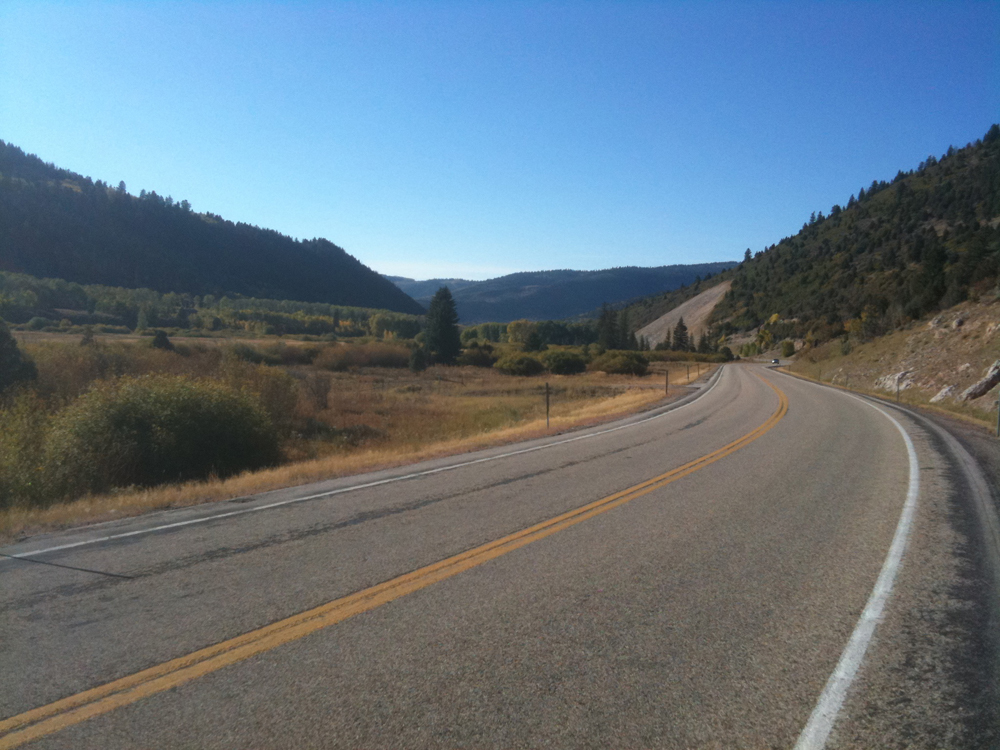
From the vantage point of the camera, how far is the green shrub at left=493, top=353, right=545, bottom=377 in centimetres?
7144

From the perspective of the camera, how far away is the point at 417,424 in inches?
1057

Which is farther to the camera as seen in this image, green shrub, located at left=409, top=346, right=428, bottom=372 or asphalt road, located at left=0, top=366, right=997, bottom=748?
green shrub, located at left=409, top=346, right=428, bottom=372

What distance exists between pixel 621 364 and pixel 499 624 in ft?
227

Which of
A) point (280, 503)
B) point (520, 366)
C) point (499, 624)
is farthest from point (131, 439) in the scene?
point (520, 366)

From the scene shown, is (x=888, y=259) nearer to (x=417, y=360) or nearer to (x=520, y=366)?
(x=520, y=366)

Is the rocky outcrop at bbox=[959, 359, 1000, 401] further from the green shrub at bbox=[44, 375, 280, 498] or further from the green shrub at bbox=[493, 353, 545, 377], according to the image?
the green shrub at bbox=[493, 353, 545, 377]

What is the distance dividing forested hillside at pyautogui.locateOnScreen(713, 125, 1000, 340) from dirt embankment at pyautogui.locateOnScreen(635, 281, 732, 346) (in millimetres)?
7847

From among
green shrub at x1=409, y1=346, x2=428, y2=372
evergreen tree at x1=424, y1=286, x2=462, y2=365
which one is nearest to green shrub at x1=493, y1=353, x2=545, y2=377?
green shrub at x1=409, y1=346, x2=428, y2=372

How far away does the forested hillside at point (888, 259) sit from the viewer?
133ft

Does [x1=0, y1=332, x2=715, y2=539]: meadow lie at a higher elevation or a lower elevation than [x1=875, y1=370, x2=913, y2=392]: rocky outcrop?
lower

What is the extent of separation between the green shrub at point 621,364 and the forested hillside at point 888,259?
21570mm

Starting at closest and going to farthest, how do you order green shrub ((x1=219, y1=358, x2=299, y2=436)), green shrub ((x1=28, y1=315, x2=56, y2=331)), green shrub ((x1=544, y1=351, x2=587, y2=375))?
1. green shrub ((x1=219, y1=358, x2=299, y2=436))
2. green shrub ((x1=28, y1=315, x2=56, y2=331))
3. green shrub ((x1=544, y1=351, x2=587, y2=375))

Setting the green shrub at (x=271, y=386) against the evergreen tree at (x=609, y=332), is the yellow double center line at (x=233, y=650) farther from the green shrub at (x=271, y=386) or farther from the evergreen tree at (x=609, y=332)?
the evergreen tree at (x=609, y=332)

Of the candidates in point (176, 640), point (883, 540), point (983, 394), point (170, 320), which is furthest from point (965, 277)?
point (170, 320)
